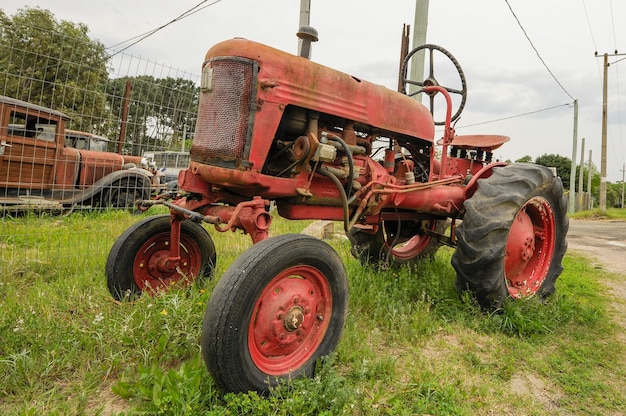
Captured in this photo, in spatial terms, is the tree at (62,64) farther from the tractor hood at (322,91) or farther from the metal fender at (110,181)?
the tractor hood at (322,91)

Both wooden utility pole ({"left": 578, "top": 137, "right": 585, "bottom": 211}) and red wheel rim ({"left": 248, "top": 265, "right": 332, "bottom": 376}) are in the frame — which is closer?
red wheel rim ({"left": 248, "top": 265, "right": 332, "bottom": 376})

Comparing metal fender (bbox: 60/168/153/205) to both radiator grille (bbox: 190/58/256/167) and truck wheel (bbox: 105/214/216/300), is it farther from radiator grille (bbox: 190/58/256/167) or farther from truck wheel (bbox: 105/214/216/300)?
radiator grille (bbox: 190/58/256/167)

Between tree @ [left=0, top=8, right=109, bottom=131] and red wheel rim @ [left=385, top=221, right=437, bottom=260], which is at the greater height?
tree @ [left=0, top=8, right=109, bottom=131]

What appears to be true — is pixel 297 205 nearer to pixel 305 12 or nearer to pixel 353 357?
pixel 353 357

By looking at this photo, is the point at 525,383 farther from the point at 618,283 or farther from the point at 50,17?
the point at 50,17

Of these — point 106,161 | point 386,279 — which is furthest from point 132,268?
point 106,161

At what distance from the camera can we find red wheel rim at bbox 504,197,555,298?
3.25 metres

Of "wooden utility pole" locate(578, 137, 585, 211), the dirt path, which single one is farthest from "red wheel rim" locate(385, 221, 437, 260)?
"wooden utility pole" locate(578, 137, 585, 211)

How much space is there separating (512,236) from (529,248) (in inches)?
9.1

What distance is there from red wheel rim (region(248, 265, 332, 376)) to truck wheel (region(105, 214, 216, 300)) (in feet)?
3.43

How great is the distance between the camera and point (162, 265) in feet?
9.26

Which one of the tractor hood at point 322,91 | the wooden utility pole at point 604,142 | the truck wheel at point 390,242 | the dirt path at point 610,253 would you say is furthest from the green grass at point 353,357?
the wooden utility pole at point 604,142

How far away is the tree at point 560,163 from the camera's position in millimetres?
34000

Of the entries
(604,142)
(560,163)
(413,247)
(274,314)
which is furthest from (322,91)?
(560,163)
